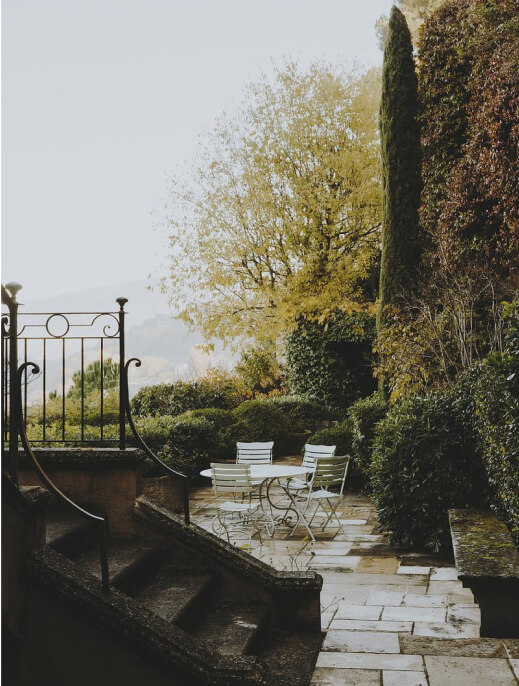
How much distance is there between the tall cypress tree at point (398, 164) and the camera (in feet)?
41.2

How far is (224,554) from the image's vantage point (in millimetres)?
4715

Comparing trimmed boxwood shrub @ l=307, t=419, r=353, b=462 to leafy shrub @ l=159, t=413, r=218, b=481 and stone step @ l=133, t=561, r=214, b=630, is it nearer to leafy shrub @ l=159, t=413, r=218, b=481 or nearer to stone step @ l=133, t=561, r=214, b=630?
leafy shrub @ l=159, t=413, r=218, b=481

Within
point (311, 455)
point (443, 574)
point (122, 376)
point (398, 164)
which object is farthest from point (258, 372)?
point (122, 376)

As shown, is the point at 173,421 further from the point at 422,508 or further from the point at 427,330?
the point at 422,508

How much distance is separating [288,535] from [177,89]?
9462 millimetres

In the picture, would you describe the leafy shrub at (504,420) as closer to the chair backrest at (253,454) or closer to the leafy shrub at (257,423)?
the chair backrest at (253,454)

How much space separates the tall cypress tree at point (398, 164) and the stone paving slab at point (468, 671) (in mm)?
8399

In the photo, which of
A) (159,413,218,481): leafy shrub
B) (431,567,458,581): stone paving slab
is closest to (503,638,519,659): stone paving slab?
(431,567,458,581): stone paving slab

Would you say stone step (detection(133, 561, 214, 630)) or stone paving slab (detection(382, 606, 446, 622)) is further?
stone paving slab (detection(382, 606, 446, 622))

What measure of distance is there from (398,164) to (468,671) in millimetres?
10566

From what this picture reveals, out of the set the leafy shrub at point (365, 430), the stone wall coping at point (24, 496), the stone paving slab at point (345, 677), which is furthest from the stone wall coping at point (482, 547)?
the leafy shrub at point (365, 430)

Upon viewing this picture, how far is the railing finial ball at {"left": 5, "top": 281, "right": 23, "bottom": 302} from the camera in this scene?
352 cm

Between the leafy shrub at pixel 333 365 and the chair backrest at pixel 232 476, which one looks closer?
the chair backrest at pixel 232 476

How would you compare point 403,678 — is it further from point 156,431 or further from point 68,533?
point 156,431
